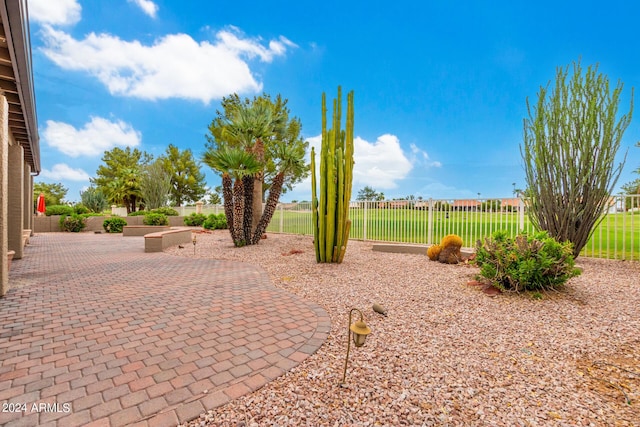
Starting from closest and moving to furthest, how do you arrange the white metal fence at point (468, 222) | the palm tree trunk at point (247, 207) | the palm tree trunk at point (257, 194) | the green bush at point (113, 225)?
1. the white metal fence at point (468, 222)
2. the palm tree trunk at point (247, 207)
3. the palm tree trunk at point (257, 194)
4. the green bush at point (113, 225)

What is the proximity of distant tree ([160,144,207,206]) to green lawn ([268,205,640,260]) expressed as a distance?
25.2 m

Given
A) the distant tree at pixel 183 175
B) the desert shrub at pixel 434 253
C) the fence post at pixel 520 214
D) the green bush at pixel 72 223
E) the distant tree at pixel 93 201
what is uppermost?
the distant tree at pixel 183 175

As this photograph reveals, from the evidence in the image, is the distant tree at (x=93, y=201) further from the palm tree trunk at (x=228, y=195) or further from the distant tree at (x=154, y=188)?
the palm tree trunk at (x=228, y=195)

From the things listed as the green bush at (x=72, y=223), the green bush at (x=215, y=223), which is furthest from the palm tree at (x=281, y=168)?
the green bush at (x=72, y=223)

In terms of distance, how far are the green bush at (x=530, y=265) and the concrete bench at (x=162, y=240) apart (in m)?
9.09

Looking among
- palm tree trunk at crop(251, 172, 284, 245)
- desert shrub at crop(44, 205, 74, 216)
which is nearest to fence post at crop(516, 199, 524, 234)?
palm tree trunk at crop(251, 172, 284, 245)

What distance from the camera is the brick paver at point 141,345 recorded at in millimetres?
1812

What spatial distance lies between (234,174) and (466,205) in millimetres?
7139

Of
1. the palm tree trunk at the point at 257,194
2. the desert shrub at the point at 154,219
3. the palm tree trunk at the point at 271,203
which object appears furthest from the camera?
the desert shrub at the point at 154,219

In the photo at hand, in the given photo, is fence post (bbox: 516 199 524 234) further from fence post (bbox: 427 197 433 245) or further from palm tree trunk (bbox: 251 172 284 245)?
palm tree trunk (bbox: 251 172 284 245)

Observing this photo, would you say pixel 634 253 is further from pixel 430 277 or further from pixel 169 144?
pixel 169 144

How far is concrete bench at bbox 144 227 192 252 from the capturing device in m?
8.99

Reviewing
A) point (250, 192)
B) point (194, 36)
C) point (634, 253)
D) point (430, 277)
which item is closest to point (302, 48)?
point (194, 36)

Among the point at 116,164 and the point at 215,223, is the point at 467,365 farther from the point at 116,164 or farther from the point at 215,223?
the point at 116,164
